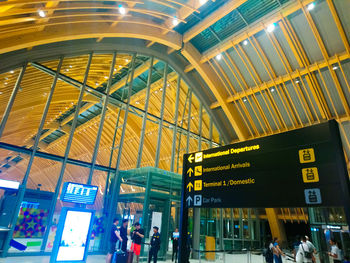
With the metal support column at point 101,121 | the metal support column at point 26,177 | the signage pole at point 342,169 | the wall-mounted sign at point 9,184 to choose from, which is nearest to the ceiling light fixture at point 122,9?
the metal support column at point 101,121

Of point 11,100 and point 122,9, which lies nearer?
point 11,100

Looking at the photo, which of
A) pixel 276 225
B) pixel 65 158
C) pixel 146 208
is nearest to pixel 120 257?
pixel 146 208

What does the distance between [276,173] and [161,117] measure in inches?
449

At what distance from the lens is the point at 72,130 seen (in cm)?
1032

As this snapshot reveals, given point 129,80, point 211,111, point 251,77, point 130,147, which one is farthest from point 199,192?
point 211,111

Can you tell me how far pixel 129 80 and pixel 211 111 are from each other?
25.6 feet

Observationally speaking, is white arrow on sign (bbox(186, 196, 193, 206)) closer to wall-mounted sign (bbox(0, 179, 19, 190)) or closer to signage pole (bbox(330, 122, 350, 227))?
signage pole (bbox(330, 122, 350, 227))

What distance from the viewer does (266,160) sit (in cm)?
325

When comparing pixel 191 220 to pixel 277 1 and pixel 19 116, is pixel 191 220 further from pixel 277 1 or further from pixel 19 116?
pixel 277 1

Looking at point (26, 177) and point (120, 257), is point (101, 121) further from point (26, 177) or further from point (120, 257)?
point (120, 257)

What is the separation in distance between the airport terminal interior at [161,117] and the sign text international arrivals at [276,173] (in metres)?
0.02

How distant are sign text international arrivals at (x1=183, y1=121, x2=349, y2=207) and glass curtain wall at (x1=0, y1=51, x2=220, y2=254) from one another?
703 cm

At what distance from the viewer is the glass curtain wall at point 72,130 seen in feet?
27.7

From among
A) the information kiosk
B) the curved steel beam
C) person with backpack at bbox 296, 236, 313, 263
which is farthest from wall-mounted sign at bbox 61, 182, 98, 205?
person with backpack at bbox 296, 236, 313, 263
